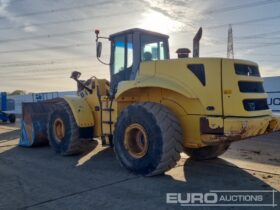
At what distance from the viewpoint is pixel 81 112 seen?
25.8ft

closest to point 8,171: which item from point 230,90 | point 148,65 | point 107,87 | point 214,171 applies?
point 107,87

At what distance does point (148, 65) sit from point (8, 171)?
350 centimetres

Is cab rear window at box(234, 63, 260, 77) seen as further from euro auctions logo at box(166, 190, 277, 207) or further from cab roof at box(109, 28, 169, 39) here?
cab roof at box(109, 28, 169, 39)

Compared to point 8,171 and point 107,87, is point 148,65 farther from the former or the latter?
point 8,171

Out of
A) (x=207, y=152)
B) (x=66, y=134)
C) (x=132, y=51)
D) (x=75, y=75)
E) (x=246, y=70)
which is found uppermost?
(x=132, y=51)

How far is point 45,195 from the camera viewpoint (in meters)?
5.07

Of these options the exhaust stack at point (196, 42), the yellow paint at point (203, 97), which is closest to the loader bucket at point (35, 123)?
the yellow paint at point (203, 97)

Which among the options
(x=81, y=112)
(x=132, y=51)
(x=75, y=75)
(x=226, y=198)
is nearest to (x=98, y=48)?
(x=132, y=51)

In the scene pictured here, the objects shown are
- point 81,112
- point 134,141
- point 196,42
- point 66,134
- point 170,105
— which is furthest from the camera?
point 66,134

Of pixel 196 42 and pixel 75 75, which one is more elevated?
pixel 196 42

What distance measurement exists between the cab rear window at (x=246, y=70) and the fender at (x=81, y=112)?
372 cm

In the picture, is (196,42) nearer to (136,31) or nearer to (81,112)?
(136,31)

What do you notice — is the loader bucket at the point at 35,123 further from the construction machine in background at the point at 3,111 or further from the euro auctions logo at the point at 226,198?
the construction machine in background at the point at 3,111

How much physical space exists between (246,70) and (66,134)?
438cm
